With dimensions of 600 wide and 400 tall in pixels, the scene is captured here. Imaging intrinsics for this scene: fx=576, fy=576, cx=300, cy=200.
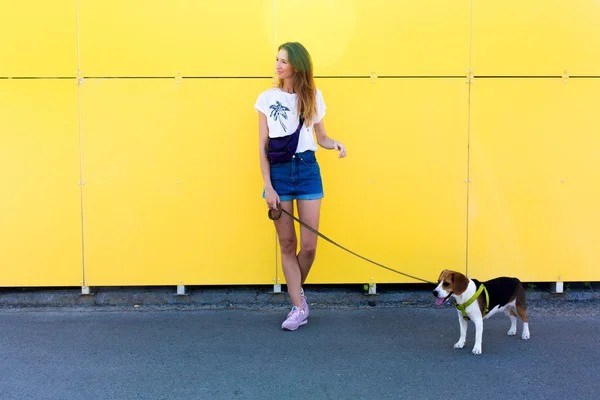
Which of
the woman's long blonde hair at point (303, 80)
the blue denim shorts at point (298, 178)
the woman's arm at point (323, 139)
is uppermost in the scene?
the woman's long blonde hair at point (303, 80)

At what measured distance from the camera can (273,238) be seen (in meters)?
4.55

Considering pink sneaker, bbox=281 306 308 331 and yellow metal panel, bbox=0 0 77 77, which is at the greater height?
yellow metal panel, bbox=0 0 77 77

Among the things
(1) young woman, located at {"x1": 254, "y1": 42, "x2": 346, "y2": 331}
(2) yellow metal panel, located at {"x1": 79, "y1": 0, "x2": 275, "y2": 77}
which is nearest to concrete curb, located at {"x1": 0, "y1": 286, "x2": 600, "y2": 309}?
(1) young woman, located at {"x1": 254, "y1": 42, "x2": 346, "y2": 331}

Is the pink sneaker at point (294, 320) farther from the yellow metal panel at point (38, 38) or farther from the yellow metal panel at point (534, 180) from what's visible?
the yellow metal panel at point (38, 38)

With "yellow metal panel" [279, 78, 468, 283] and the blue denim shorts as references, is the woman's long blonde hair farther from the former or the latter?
"yellow metal panel" [279, 78, 468, 283]

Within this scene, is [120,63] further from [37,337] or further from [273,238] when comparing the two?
[37,337]

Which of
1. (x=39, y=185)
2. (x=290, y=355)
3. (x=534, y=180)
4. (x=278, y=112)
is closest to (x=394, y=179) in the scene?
(x=534, y=180)

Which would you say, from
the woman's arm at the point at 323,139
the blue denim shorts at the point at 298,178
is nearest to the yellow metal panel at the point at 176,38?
the woman's arm at the point at 323,139

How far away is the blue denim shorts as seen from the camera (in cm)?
388

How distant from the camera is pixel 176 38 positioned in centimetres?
441

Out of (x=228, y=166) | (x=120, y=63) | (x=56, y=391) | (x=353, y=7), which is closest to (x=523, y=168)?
(x=353, y=7)

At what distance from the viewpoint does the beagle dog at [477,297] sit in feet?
11.8

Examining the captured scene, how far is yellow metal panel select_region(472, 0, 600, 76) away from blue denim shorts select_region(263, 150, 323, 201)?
5.37 feet

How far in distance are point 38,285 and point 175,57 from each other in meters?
2.10
